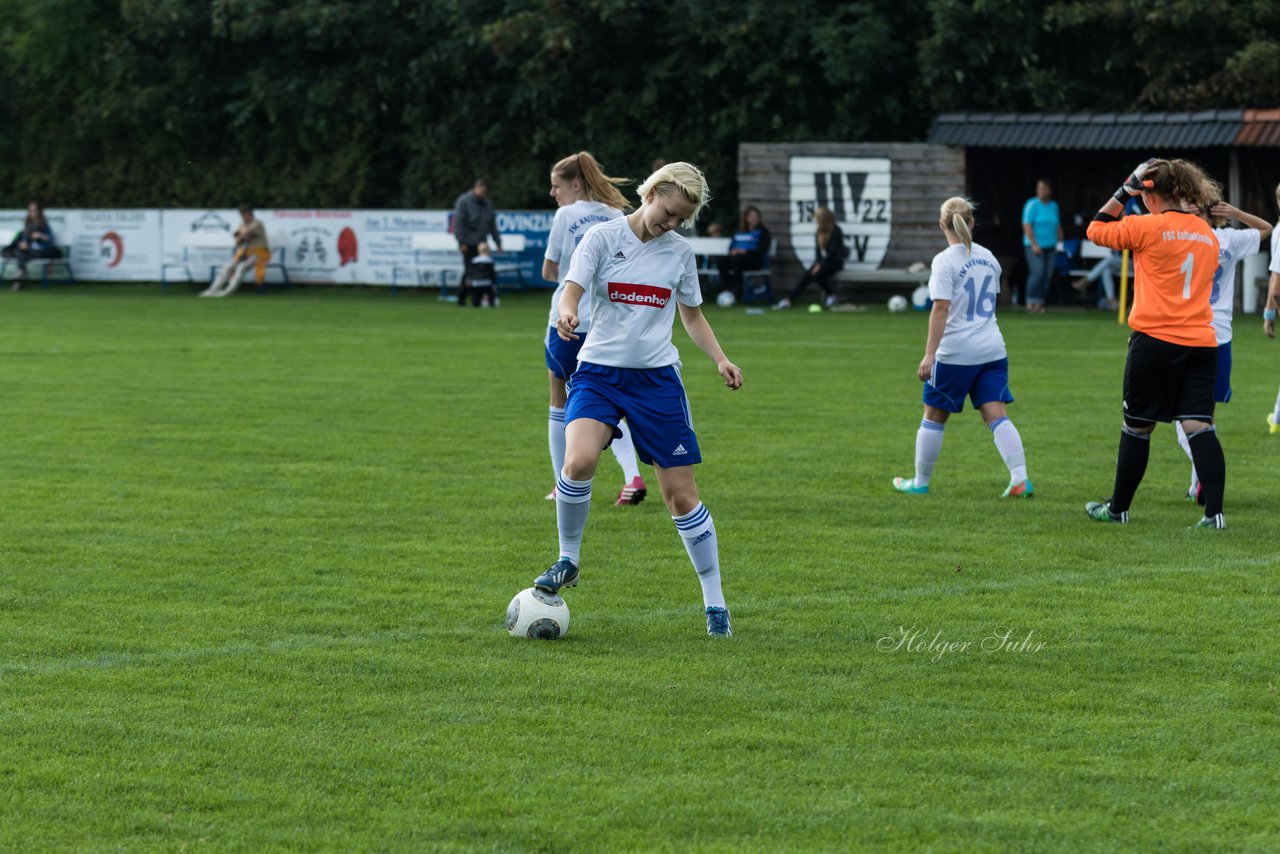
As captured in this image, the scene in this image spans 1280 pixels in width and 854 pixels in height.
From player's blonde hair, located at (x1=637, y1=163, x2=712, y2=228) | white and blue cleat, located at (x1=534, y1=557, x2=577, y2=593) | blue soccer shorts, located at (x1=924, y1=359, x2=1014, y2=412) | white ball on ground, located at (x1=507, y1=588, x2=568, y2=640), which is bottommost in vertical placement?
white ball on ground, located at (x1=507, y1=588, x2=568, y2=640)

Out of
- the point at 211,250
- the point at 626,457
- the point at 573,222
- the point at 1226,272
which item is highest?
the point at 573,222

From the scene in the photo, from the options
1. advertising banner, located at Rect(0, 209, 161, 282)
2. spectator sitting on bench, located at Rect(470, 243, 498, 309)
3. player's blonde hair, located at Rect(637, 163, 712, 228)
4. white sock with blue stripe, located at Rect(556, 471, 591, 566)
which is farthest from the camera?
advertising banner, located at Rect(0, 209, 161, 282)


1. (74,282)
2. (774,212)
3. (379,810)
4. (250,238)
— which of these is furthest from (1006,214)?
(379,810)

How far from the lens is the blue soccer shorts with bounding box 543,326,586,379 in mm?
8984

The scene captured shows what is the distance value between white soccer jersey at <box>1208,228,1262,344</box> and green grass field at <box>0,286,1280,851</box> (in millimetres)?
952

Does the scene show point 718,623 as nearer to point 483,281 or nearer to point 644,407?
point 644,407

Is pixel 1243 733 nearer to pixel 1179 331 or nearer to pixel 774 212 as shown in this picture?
pixel 1179 331

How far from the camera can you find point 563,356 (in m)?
9.01

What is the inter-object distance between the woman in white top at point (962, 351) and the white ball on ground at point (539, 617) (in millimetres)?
3677

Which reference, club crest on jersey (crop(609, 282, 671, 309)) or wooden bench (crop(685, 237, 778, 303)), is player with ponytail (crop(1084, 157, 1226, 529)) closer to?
club crest on jersey (crop(609, 282, 671, 309))

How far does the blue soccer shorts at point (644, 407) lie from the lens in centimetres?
665

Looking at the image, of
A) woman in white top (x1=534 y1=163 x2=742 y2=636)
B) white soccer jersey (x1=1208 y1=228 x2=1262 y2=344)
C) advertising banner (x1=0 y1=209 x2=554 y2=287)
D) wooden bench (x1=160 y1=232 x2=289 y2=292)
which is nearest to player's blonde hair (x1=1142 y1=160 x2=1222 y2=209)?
white soccer jersey (x1=1208 y1=228 x2=1262 y2=344)

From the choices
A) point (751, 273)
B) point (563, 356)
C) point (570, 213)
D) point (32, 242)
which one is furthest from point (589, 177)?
point (32, 242)

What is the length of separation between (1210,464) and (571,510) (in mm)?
3615
